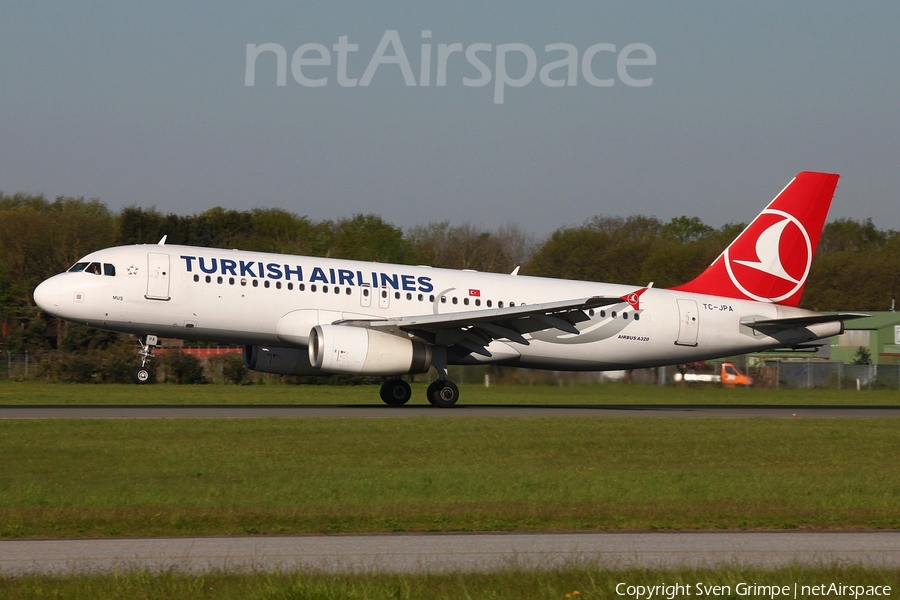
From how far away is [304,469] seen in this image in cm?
1767

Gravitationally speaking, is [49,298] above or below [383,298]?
below

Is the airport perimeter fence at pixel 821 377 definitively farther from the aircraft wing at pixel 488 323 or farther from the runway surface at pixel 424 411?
the aircraft wing at pixel 488 323

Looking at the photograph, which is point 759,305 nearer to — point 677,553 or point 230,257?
point 230,257

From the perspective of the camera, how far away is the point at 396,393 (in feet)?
108

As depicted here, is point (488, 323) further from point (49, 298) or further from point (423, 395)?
point (49, 298)

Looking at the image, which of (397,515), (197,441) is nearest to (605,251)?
(197,441)

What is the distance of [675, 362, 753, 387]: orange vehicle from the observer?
1829 inches

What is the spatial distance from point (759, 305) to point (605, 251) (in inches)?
2420

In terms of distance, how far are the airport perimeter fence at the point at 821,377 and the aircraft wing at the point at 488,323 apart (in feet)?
70.1

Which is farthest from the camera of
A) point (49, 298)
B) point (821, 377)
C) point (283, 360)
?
point (821, 377)

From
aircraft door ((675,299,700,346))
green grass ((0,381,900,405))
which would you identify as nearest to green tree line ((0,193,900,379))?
green grass ((0,381,900,405))

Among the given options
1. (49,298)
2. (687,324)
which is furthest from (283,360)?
(687,324)

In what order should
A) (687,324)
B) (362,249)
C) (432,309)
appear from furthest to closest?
(362,249)
(687,324)
(432,309)

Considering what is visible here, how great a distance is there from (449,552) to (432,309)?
21.7m
